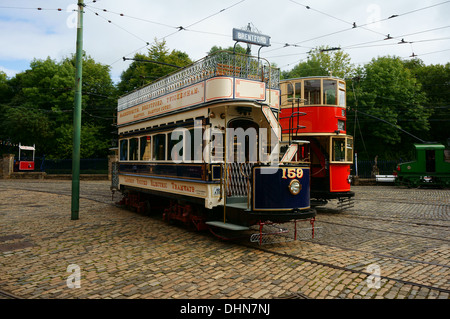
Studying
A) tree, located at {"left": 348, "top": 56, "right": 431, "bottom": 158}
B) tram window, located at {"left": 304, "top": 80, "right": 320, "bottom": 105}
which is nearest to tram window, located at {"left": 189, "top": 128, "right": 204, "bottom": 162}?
tram window, located at {"left": 304, "top": 80, "right": 320, "bottom": 105}

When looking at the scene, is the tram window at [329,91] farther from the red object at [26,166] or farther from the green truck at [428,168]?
the red object at [26,166]

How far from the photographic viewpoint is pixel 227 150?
28.4 ft

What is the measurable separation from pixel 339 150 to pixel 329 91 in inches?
89.1

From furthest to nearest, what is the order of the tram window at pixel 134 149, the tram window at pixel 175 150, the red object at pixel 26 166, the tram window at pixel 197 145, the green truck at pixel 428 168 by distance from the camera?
the red object at pixel 26 166 → the green truck at pixel 428 168 → the tram window at pixel 134 149 → the tram window at pixel 175 150 → the tram window at pixel 197 145

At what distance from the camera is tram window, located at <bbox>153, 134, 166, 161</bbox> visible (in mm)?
10438

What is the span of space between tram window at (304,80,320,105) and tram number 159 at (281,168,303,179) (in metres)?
6.73

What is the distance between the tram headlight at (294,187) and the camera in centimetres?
714

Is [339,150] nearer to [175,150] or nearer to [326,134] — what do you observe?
[326,134]

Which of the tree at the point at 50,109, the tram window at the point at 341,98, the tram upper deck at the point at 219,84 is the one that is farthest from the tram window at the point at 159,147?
the tree at the point at 50,109

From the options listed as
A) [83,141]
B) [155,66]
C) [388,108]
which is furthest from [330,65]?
[83,141]

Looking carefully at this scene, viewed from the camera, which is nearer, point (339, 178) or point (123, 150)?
point (339, 178)

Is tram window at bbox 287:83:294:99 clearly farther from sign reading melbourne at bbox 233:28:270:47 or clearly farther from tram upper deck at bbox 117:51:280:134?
sign reading melbourne at bbox 233:28:270:47

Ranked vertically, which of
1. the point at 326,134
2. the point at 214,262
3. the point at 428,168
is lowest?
the point at 214,262

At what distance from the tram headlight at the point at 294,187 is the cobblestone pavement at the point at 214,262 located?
121 cm
